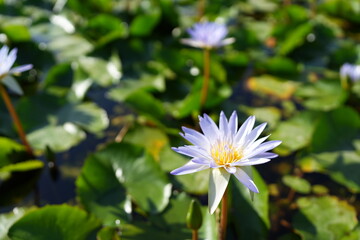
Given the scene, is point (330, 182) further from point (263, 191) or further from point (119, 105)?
point (119, 105)

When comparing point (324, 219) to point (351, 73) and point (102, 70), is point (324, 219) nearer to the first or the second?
point (351, 73)

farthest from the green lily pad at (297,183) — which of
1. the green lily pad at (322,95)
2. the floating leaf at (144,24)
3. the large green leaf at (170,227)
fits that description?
the floating leaf at (144,24)

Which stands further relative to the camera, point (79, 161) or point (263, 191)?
point (79, 161)

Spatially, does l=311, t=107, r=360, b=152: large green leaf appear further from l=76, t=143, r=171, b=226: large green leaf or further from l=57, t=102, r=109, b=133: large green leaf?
l=57, t=102, r=109, b=133: large green leaf

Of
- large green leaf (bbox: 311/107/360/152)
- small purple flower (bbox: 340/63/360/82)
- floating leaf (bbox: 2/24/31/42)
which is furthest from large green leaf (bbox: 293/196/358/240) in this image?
floating leaf (bbox: 2/24/31/42)

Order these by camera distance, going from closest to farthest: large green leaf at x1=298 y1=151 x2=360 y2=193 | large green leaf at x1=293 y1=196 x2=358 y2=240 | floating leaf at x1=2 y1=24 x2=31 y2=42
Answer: large green leaf at x1=293 y1=196 x2=358 y2=240
large green leaf at x1=298 y1=151 x2=360 y2=193
floating leaf at x1=2 y1=24 x2=31 y2=42

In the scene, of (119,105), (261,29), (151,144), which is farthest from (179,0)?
(151,144)

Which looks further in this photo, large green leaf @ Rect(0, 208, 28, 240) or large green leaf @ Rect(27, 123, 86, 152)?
large green leaf @ Rect(27, 123, 86, 152)
